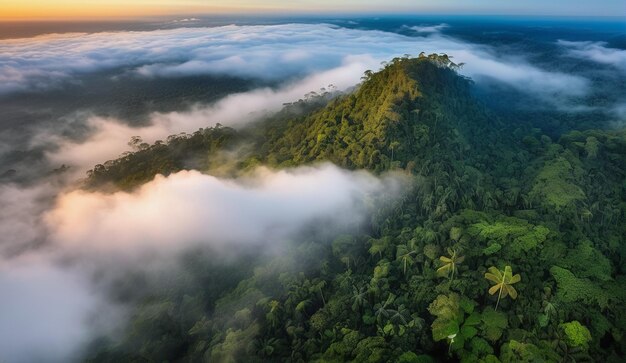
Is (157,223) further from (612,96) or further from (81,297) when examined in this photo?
(612,96)

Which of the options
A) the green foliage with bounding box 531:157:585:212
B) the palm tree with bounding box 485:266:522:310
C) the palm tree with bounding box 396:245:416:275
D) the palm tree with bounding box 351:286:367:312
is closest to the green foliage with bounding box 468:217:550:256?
the palm tree with bounding box 485:266:522:310

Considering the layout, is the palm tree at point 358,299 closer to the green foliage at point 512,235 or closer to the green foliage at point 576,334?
the green foliage at point 512,235

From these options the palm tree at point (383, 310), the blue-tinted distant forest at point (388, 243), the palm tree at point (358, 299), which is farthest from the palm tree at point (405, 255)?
the palm tree at point (358, 299)

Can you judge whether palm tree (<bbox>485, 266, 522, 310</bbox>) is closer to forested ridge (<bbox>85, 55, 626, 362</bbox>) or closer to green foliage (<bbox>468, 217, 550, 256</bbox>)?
forested ridge (<bbox>85, 55, 626, 362</bbox>)

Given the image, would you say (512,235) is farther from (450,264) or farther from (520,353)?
(520,353)

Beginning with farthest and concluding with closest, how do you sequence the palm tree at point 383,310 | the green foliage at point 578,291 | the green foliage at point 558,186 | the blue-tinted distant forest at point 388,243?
1. the green foliage at point 558,186
2. the palm tree at point 383,310
3. the green foliage at point 578,291
4. the blue-tinted distant forest at point 388,243

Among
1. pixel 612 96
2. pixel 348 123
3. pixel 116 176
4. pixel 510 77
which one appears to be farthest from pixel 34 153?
pixel 612 96

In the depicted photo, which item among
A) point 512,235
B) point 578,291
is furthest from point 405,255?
point 578,291
